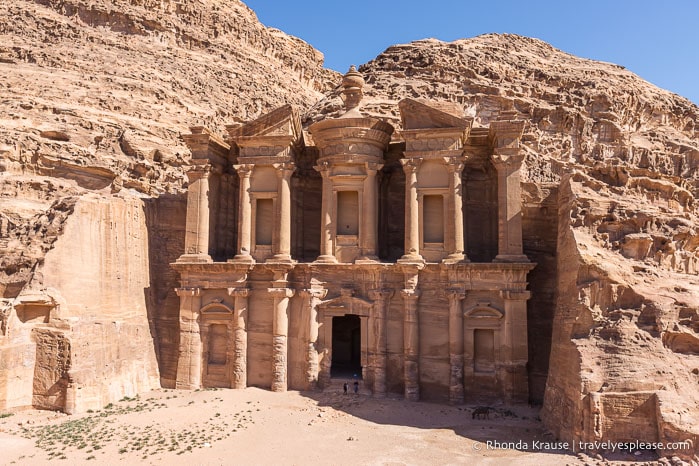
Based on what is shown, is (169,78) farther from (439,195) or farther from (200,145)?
(439,195)

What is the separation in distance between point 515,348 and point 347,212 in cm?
962

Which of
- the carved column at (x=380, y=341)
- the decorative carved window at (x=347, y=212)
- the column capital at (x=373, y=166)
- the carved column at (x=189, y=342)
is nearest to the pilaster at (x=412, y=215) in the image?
the column capital at (x=373, y=166)

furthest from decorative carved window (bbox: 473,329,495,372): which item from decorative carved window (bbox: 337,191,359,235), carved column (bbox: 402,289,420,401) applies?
decorative carved window (bbox: 337,191,359,235)

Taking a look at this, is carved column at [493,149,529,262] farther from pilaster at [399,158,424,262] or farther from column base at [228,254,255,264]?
column base at [228,254,255,264]

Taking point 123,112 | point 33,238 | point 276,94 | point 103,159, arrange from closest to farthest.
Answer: point 33,238 → point 103,159 → point 123,112 → point 276,94

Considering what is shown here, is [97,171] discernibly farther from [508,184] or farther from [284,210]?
[508,184]

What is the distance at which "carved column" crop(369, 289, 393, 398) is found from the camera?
Answer: 2127 centimetres

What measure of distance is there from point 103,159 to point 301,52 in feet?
A: 160

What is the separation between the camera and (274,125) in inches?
925

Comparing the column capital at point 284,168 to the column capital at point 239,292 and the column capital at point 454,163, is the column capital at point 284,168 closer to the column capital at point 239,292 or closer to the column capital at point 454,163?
the column capital at point 239,292

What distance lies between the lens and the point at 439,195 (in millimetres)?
22578

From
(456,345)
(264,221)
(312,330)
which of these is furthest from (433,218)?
(264,221)

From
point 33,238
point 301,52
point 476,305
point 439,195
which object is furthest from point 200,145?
point 301,52

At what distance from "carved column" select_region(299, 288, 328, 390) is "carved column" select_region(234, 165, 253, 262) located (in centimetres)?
348
